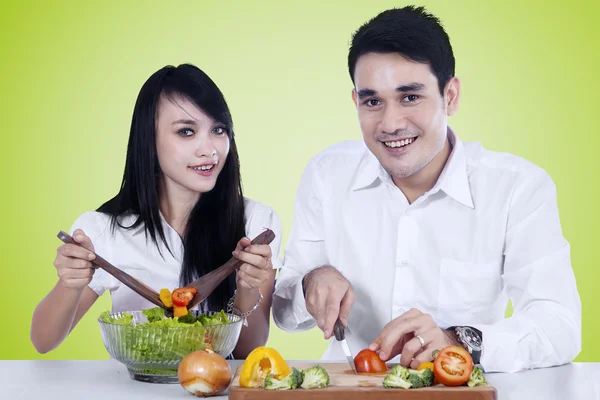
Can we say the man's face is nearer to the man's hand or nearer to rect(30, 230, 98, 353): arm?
the man's hand

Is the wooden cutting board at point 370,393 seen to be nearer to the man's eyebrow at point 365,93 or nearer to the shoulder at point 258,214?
the man's eyebrow at point 365,93

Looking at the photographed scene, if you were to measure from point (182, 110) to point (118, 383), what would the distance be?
0.94 m

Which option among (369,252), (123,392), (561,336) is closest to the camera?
(123,392)

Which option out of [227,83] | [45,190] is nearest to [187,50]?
[227,83]

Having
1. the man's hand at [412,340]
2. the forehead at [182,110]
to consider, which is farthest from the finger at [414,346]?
the forehead at [182,110]

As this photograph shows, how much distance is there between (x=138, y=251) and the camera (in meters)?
2.60

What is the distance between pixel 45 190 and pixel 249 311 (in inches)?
115

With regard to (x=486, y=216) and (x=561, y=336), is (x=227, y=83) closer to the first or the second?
(x=486, y=216)

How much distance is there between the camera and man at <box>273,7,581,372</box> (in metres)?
2.20

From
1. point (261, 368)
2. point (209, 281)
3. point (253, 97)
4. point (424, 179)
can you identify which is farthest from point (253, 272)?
point (253, 97)

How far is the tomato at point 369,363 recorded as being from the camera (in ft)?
5.84

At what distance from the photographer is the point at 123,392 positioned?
5.83ft

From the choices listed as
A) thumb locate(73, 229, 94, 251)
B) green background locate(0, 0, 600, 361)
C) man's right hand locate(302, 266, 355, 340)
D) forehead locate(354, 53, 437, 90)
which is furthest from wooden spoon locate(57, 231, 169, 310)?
green background locate(0, 0, 600, 361)

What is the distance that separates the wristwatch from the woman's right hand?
90 centimetres
